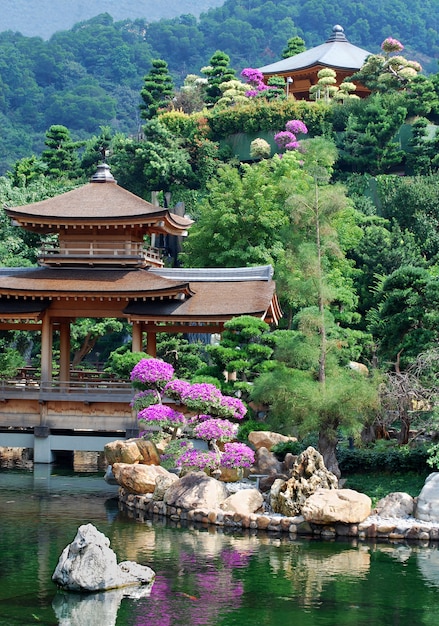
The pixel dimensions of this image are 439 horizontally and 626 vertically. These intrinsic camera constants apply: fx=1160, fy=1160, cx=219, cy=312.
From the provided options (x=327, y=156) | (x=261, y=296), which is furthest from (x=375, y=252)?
(x=261, y=296)

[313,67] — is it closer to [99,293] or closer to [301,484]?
[99,293]

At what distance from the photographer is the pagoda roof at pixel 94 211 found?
93.5ft

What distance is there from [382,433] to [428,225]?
17.1 metres

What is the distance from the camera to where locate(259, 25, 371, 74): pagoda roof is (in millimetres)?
57250

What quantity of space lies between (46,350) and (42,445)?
7.90 ft

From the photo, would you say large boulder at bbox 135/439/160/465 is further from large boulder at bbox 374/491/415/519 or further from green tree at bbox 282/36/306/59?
green tree at bbox 282/36/306/59

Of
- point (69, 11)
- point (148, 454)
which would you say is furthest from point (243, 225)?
point (69, 11)

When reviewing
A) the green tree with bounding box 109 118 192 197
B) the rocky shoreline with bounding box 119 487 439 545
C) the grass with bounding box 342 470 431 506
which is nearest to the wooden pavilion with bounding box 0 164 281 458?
the grass with bounding box 342 470 431 506

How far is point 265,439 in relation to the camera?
79.3ft

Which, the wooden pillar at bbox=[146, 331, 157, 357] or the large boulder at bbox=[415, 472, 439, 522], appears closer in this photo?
the large boulder at bbox=[415, 472, 439, 522]

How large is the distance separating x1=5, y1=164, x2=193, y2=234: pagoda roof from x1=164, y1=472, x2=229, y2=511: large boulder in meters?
8.81

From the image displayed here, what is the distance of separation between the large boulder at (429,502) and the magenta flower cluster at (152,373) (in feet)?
20.1

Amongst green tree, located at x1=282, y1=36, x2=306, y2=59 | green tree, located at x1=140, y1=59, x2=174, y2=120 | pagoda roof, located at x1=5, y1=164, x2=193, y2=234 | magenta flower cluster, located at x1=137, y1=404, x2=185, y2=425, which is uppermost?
green tree, located at x1=282, y1=36, x2=306, y2=59

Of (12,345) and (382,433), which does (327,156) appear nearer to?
(12,345)
